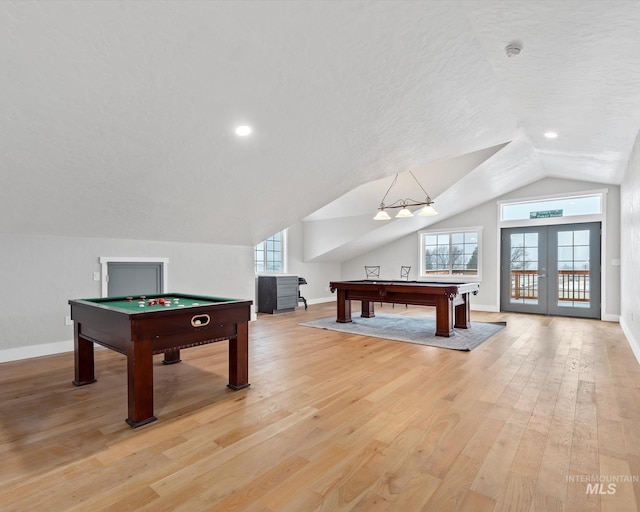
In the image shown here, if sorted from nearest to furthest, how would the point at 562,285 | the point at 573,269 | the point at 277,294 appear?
1. the point at 573,269
2. the point at 562,285
3. the point at 277,294

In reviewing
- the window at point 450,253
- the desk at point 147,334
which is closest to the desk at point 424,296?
the window at point 450,253

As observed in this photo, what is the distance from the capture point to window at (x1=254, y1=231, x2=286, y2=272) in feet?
27.9

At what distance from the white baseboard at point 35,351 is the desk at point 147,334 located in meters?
1.40

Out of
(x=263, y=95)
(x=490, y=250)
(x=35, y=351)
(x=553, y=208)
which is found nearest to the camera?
(x=263, y=95)

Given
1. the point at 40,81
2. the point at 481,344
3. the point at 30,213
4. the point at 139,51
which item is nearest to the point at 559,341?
the point at 481,344

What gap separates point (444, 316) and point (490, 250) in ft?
12.5

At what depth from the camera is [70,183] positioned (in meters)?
3.38

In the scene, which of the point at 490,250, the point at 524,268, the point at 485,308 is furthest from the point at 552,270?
the point at 485,308

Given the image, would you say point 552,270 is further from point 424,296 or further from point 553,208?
point 424,296

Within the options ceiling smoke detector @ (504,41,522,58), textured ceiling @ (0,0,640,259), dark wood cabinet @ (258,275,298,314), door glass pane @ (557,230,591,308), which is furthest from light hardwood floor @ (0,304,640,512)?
dark wood cabinet @ (258,275,298,314)

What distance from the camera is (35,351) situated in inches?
163

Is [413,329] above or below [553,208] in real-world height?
below

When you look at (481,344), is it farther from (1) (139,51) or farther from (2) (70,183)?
(2) (70,183)

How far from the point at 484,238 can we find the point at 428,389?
6.16 metres
